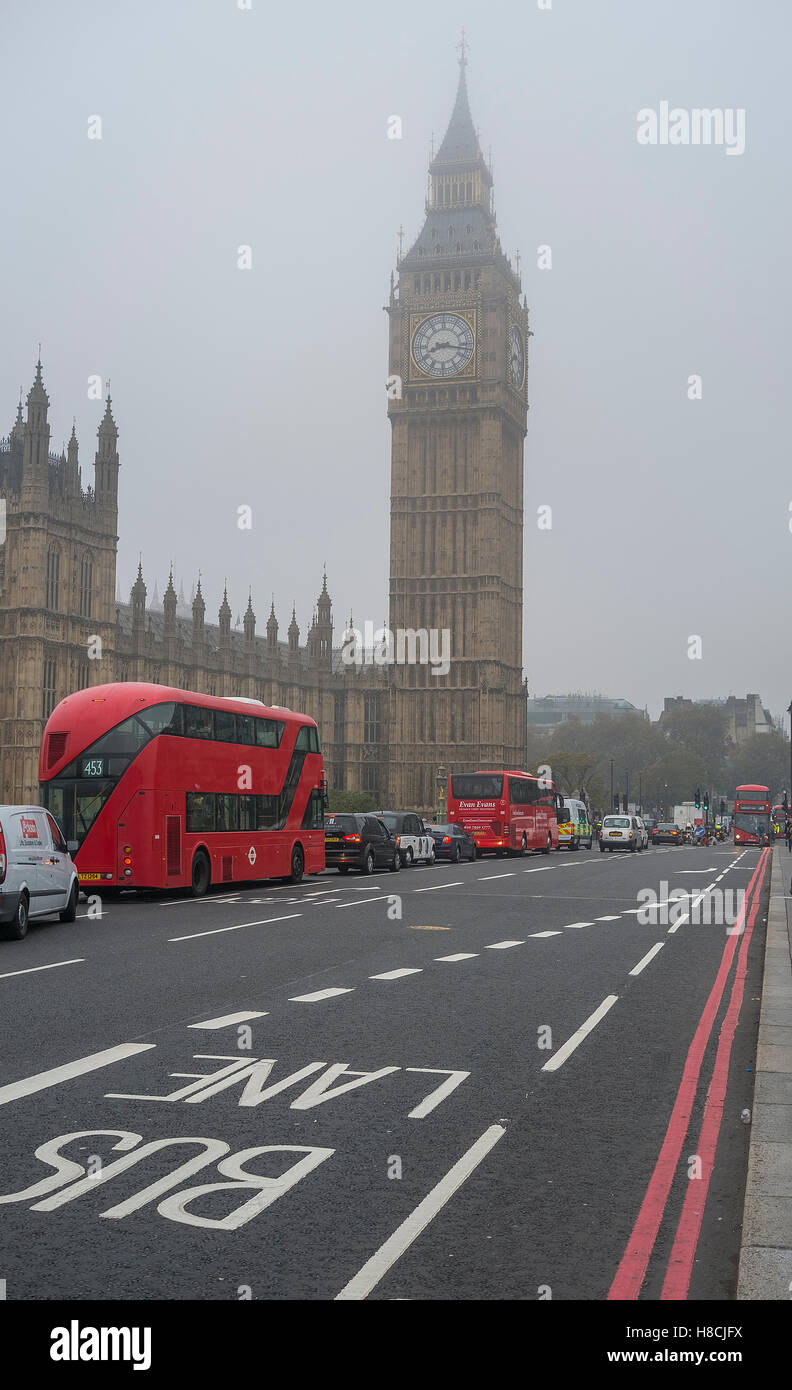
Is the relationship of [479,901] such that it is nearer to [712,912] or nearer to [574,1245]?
[712,912]

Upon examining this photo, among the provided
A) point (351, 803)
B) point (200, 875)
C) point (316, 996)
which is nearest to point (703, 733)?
point (351, 803)

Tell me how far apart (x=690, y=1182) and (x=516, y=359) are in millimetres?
108067

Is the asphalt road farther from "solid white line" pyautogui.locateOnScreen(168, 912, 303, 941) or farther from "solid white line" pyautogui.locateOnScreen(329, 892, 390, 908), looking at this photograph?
"solid white line" pyautogui.locateOnScreen(329, 892, 390, 908)

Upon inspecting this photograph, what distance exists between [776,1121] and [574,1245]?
2.22 meters

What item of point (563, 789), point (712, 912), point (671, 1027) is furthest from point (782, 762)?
point (671, 1027)

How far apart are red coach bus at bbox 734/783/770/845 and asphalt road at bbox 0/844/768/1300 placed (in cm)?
7206

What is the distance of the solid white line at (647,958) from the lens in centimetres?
1420

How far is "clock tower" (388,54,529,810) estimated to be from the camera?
10462 cm

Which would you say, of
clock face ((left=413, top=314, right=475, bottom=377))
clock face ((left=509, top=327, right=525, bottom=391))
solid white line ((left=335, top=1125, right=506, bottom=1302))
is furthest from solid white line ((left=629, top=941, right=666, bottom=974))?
clock face ((left=509, top=327, right=525, bottom=391))

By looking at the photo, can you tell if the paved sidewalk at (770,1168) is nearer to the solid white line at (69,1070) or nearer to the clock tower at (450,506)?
the solid white line at (69,1070)

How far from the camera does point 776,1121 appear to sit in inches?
280

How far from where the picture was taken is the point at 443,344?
105125mm

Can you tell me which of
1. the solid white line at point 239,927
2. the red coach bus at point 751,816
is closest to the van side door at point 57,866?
A: the solid white line at point 239,927

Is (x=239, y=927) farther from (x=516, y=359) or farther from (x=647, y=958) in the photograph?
(x=516, y=359)
